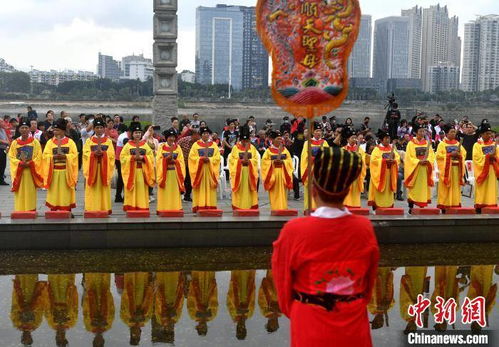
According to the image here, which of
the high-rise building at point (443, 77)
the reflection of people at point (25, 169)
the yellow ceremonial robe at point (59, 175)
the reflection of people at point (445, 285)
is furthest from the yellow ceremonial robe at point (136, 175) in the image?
the high-rise building at point (443, 77)

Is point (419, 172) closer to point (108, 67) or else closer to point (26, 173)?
point (26, 173)

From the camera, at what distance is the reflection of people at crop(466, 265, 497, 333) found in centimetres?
752

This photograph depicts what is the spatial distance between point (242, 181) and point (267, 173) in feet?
1.49

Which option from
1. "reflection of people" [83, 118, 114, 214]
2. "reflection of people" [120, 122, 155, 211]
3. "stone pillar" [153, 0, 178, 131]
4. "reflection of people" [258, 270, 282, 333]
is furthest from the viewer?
"stone pillar" [153, 0, 178, 131]

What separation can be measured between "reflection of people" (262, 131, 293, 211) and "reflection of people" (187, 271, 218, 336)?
9.52 feet

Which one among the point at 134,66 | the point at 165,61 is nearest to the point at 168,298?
the point at 165,61

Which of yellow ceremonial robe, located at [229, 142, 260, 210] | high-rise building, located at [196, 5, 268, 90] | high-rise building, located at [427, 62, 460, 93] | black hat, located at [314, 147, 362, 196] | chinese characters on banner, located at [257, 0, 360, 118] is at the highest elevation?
high-rise building, located at [196, 5, 268, 90]

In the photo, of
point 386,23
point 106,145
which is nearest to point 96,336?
point 106,145

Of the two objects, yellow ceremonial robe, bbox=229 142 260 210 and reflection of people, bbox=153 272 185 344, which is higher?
yellow ceremonial robe, bbox=229 142 260 210

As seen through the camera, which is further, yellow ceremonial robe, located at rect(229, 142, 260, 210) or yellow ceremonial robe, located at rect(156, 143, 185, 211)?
yellow ceremonial robe, located at rect(229, 142, 260, 210)

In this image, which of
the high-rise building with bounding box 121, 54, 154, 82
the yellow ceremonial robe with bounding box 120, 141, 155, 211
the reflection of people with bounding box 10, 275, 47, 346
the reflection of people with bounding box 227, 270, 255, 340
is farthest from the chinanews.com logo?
the high-rise building with bounding box 121, 54, 154, 82

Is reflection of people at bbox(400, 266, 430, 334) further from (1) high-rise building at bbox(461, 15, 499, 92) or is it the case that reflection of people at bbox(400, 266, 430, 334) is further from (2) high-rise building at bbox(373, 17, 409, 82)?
(1) high-rise building at bbox(461, 15, 499, 92)

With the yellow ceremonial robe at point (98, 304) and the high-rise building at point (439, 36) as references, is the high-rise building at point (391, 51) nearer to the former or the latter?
the high-rise building at point (439, 36)

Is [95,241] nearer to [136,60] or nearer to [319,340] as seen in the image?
[319,340]
